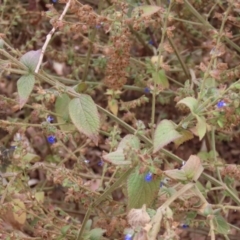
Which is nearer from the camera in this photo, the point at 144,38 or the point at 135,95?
the point at 144,38

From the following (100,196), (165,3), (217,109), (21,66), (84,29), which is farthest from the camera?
(165,3)

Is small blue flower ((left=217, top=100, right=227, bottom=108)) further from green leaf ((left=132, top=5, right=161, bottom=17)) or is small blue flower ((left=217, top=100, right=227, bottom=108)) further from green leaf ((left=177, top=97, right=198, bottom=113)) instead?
green leaf ((left=132, top=5, right=161, bottom=17))

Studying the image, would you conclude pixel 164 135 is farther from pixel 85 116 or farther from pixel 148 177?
pixel 85 116

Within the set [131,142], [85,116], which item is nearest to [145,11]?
[85,116]

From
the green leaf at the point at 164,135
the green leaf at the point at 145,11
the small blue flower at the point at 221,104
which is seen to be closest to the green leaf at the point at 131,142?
the green leaf at the point at 164,135

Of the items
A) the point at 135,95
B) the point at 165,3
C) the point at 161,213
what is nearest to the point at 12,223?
the point at 161,213

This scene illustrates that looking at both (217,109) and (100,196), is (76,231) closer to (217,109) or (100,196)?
(100,196)

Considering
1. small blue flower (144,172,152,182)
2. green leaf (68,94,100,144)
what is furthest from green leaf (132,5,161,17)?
small blue flower (144,172,152,182)

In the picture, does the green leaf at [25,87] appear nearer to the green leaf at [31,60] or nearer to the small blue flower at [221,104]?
the green leaf at [31,60]
